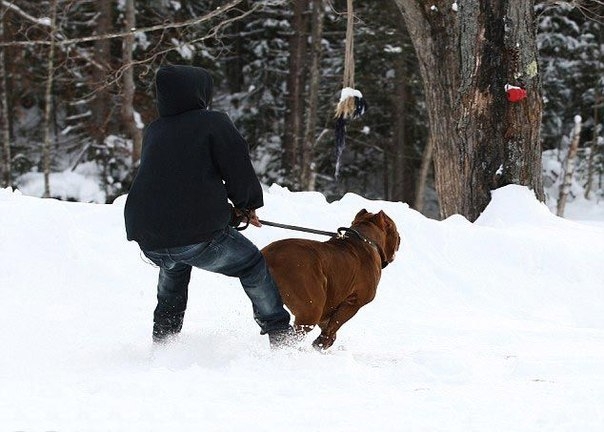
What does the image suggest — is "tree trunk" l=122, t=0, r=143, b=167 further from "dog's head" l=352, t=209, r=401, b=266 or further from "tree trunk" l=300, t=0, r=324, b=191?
"dog's head" l=352, t=209, r=401, b=266

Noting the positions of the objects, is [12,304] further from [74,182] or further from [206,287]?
[74,182]

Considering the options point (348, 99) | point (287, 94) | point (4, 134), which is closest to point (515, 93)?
point (348, 99)

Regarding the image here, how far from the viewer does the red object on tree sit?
7407mm

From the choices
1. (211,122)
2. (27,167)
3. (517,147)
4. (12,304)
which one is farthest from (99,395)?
(27,167)

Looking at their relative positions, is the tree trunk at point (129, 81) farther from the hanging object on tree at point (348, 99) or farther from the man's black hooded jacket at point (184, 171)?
the man's black hooded jacket at point (184, 171)

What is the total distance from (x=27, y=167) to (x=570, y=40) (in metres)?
17.8

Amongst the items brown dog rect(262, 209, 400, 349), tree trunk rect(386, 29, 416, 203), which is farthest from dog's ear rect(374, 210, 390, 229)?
tree trunk rect(386, 29, 416, 203)

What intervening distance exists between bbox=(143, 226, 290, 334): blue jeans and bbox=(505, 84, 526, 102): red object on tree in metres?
4.64

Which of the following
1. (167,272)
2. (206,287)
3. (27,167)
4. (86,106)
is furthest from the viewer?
(86,106)

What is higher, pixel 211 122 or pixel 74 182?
pixel 211 122

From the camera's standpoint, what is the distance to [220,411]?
267cm

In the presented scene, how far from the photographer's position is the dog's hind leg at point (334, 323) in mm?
4121

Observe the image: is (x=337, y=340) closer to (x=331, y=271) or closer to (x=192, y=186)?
(x=331, y=271)

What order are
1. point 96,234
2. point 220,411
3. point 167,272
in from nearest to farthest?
point 220,411, point 167,272, point 96,234
